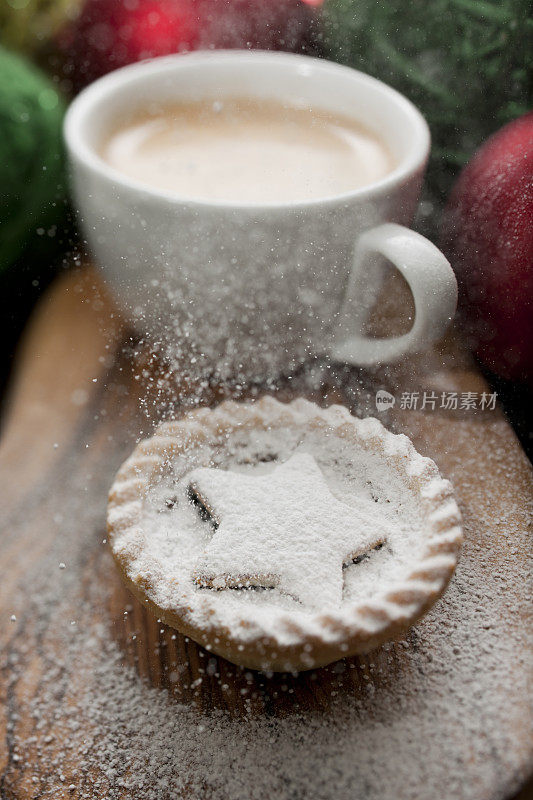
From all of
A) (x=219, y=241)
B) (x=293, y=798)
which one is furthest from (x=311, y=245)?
(x=293, y=798)

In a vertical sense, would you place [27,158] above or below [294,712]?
above

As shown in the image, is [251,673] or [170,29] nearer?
[251,673]

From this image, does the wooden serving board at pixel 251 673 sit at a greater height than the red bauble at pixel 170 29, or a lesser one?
lesser

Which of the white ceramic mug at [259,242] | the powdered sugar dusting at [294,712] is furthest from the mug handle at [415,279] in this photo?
the powdered sugar dusting at [294,712]

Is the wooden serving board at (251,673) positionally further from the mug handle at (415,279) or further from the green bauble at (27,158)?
the green bauble at (27,158)

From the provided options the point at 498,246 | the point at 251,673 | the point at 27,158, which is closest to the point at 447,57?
the point at 498,246

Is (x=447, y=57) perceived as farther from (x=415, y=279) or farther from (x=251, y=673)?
(x=251, y=673)
